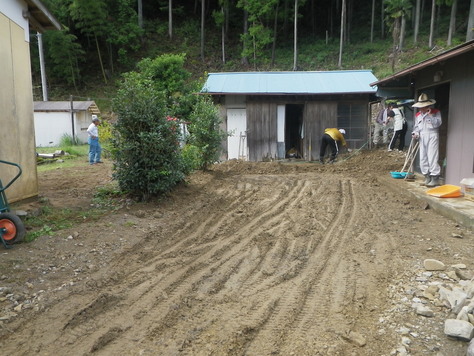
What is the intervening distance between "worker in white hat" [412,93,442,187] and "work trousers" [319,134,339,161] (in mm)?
5754

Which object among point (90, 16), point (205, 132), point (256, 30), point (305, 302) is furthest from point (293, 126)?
point (90, 16)

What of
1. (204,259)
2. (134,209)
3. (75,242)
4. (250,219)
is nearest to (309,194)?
(250,219)

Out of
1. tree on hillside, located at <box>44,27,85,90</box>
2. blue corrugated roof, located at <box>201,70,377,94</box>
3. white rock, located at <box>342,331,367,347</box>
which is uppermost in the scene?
tree on hillside, located at <box>44,27,85,90</box>

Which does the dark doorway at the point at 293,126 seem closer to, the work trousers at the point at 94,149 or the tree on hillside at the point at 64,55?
the work trousers at the point at 94,149

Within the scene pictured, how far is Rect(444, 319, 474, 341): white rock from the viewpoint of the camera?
3109mm

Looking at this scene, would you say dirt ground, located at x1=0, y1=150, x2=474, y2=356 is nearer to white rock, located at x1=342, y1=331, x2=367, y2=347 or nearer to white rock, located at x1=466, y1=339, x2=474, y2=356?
white rock, located at x1=342, y1=331, x2=367, y2=347

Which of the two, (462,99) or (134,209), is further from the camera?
(462,99)

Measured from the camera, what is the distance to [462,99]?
8.06 meters

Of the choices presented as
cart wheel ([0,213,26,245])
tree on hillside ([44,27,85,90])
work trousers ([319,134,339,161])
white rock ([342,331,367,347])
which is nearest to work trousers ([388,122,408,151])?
work trousers ([319,134,339,161])

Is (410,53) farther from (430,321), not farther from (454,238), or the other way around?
(430,321)

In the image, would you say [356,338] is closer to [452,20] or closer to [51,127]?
[51,127]

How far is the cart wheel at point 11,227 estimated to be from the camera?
203 inches

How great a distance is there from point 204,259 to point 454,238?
3646 mm

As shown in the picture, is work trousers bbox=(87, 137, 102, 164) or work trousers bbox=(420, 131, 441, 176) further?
work trousers bbox=(87, 137, 102, 164)
